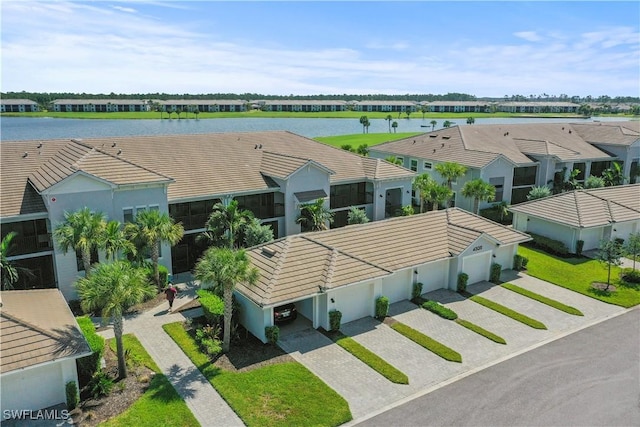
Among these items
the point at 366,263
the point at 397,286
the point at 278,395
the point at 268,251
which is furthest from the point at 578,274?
the point at 278,395

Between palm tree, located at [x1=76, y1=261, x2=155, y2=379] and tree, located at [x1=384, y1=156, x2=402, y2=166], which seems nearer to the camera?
palm tree, located at [x1=76, y1=261, x2=155, y2=379]

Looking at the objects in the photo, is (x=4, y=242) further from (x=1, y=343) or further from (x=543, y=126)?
(x=543, y=126)

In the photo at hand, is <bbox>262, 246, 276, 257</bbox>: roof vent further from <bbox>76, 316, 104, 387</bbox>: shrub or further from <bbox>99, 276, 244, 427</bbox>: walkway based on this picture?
<bbox>76, 316, 104, 387</bbox>: shrub

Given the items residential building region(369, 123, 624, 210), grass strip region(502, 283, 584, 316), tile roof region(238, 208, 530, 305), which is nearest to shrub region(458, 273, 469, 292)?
tile roof region(238, 208, 530, 305)

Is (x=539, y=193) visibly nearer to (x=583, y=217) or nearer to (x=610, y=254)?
(x=583, y=217)

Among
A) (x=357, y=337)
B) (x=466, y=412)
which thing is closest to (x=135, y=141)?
(x=357, y=337)
